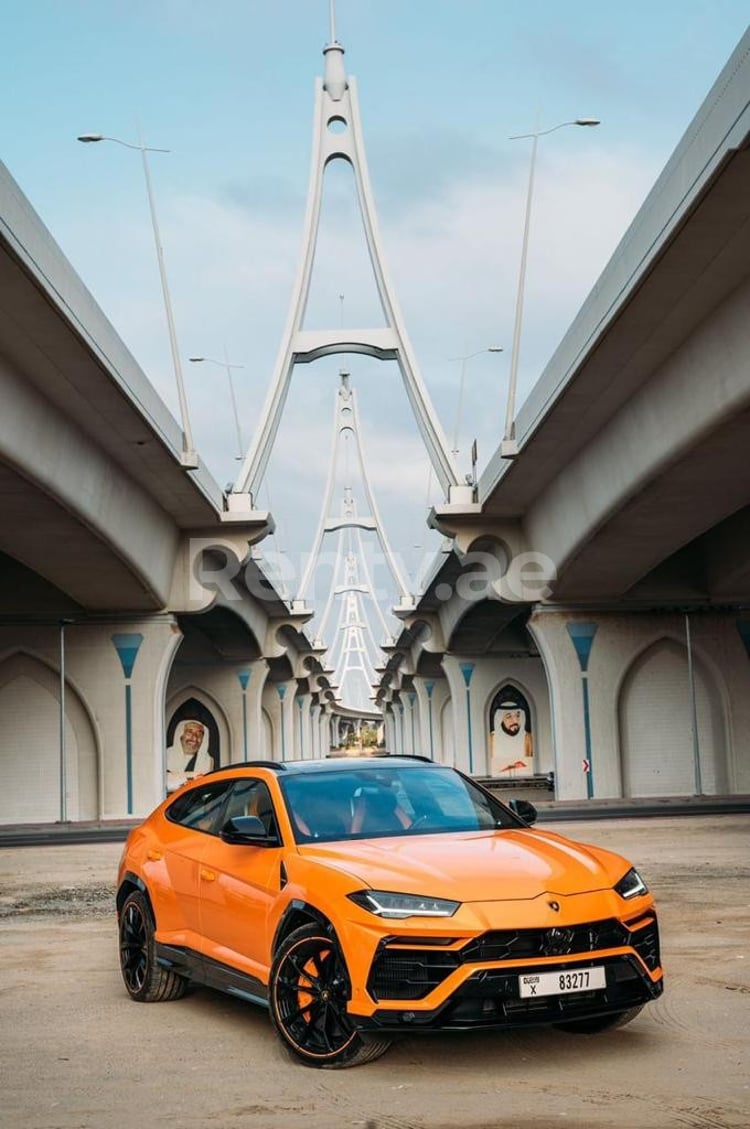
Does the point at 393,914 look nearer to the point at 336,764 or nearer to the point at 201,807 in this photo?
the point at 336,764

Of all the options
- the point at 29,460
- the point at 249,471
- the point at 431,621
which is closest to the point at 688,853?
the point at 29,460

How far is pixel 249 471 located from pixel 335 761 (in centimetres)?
3046

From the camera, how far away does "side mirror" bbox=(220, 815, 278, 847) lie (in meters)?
7.64

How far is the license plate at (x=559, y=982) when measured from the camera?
6.41 metres

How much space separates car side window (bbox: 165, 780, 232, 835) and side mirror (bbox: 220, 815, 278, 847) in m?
0.79

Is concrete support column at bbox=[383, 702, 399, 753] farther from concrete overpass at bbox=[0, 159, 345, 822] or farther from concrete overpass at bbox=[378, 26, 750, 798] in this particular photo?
concrete overpass at bbox=[378, 26, 750, 798]

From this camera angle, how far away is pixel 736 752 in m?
38.2

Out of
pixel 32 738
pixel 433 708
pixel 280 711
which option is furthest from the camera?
pixel 280 711

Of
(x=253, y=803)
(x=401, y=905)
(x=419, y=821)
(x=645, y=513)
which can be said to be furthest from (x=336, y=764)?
(x=645, y=513)

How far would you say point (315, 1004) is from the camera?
685cm

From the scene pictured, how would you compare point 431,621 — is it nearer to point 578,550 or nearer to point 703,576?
point 703,576

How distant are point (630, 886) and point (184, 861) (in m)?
2.67

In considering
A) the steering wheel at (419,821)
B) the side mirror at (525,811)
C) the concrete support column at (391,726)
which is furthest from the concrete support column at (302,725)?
the steering wheel at (419,821)

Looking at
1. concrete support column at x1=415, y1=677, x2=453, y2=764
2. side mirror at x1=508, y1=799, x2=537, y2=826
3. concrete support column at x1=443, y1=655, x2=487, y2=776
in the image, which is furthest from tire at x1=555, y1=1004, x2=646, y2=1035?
concrete support column at x1=415, y1=677, x2=453, y2=764
